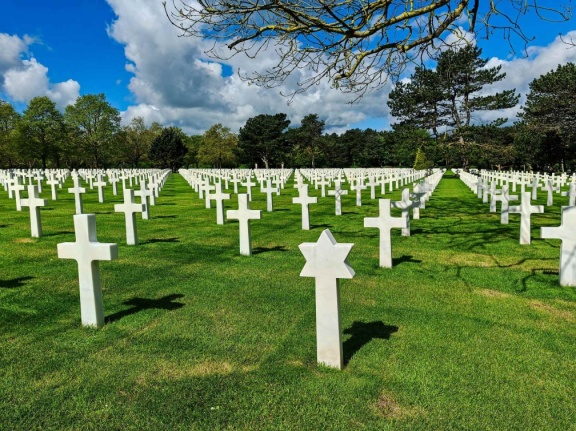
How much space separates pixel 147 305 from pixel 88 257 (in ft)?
3.36

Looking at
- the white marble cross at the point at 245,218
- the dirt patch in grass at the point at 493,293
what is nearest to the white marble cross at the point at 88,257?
the white marble cross at the point at 245,218

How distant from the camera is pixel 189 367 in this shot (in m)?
3.30

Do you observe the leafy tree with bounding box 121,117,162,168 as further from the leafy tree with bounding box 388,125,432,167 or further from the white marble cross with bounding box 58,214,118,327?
the white marble cross with bounding box 58,214,118,327

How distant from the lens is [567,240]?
5.20 m

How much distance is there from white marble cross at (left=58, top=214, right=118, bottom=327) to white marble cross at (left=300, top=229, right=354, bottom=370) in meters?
1.99

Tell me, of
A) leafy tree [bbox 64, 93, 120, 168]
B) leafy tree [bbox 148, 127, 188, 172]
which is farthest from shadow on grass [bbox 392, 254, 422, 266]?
leafy tree [bbox 148, 127, 188, 172]

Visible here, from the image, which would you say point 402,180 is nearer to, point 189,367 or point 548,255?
point 548,255

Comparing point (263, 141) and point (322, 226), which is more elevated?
point (263, 141)

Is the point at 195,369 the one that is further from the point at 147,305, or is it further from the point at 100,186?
the point at 100,186

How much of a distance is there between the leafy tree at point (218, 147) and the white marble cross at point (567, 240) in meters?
69.2

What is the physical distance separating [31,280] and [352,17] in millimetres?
5885

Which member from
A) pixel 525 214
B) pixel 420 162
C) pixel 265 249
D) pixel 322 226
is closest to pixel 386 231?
pixel 265 249

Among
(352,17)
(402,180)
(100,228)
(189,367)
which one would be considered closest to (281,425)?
(189,367)

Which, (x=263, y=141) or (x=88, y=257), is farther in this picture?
(x=263, y=141)
